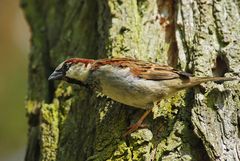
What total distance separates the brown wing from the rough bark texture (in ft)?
0.33

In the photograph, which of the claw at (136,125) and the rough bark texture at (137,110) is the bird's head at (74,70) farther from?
the claw at (136,125)

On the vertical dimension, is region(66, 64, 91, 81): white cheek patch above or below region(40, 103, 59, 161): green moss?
above

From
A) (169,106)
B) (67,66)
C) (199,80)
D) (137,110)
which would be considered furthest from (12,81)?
(199,80)

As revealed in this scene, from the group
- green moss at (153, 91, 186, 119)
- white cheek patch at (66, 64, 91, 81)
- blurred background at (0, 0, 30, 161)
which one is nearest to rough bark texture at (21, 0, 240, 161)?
green moss at (153, 91, 186, 119)

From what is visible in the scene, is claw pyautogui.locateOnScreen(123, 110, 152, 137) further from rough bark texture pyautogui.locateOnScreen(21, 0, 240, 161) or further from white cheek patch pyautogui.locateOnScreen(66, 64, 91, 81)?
white cheek patch pyautogui.locateOnScreen(66, 64, 91, 81)

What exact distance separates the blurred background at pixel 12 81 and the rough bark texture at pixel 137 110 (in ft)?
4.07

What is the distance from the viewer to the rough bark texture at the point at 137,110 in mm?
2926

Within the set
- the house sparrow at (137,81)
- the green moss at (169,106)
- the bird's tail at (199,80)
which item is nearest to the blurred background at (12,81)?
the house sparrow at (137,81)

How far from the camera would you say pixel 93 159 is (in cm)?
304

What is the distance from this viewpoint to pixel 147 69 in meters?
3.28

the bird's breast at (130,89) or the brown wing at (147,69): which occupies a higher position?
the brown wing at (147,69)

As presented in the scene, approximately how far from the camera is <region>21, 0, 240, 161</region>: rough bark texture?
2926 mm

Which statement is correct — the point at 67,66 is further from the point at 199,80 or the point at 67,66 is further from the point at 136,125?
the point at 199,80

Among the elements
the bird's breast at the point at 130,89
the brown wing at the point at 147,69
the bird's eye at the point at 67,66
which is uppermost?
the bird's eye at the point at 67,66
